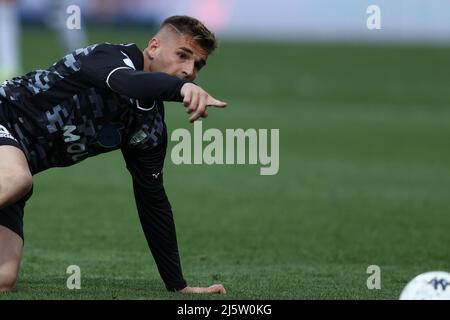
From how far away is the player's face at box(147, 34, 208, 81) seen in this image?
6.60 m

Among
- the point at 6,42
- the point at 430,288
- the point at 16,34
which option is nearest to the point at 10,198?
the point at 430,288

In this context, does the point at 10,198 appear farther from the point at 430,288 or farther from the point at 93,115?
the point at 430,288

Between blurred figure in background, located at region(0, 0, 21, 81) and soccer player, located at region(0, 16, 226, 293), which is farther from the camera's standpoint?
blurred figure in background, located at region(0, 0, 21, 81)

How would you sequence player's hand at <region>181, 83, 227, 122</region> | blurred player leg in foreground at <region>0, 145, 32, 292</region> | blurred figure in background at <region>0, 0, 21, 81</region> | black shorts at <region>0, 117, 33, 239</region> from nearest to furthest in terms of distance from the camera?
player's hand at <region>181, 83, 227, 122</region> < blurred player leg in foreground at <region>0, 145, 32, 292</region> < black shorts at <region>0, 117, 33, 239</region> < blurred figure in background at <region>0, 0, 21, 81</region>

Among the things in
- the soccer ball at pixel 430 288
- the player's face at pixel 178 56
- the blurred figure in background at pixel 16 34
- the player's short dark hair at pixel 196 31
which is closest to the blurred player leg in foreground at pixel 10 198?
the player's face at pixel 178 56

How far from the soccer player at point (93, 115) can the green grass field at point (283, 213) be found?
64cm

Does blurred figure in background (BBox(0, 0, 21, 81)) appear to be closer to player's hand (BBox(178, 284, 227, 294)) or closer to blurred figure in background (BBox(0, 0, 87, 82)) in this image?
blurred figure in background (BBox(0, 0, 87, 82))

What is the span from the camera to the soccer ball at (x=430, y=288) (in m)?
5.77

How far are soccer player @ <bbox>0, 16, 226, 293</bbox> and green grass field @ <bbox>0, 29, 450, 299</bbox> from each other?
0.64 metres

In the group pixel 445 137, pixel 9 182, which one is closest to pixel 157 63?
pixel 9 182

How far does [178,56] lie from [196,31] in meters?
0.17

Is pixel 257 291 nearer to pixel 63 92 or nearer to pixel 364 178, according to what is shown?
pixel 63 92

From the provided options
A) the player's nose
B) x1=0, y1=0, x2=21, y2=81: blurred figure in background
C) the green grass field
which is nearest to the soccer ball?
the green grass field

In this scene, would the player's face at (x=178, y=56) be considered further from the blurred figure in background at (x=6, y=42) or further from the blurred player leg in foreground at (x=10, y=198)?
the blurred figure in background at (x=6, y=42)
